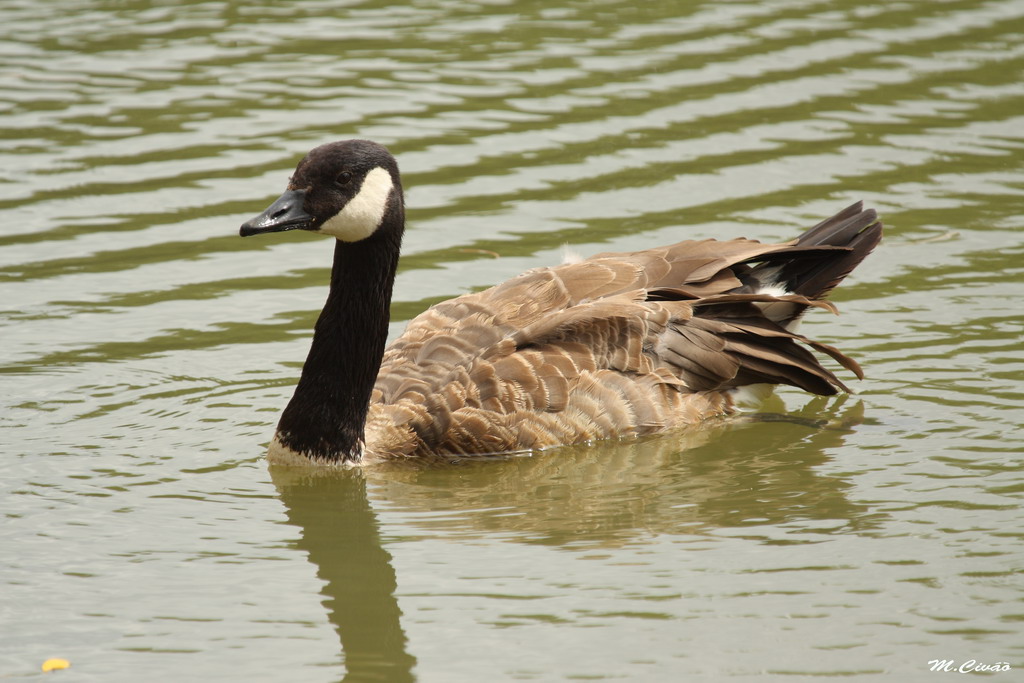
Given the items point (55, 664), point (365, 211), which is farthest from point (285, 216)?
point (55, 664)

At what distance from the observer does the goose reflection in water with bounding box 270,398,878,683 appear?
7.96 m

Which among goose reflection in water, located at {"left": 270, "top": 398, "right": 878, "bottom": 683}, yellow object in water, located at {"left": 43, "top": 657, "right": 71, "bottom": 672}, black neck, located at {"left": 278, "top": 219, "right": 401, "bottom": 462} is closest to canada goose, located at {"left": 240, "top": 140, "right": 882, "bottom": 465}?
black neck, located at {"left": 278, "top": 219, "right": 401, "bottom": 462}

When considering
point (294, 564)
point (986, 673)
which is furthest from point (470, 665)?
point (986, 673)

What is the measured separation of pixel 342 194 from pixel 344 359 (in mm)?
1107

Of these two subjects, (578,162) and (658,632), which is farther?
(578,162)

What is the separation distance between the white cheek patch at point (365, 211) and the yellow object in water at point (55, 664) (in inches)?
125

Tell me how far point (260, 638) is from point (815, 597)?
9.07 ft

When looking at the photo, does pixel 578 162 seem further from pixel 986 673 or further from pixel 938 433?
pixel 986 673

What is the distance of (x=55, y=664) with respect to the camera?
6766 mm

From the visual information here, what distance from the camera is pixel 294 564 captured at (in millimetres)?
7879

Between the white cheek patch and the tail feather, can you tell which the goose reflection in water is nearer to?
the tail feather

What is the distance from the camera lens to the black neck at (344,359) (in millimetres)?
9203

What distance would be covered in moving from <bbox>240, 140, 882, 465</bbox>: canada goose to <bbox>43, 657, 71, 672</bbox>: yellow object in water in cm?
267

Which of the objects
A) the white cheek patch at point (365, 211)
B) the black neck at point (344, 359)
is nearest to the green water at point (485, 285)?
the black neck at point (344, 359)
